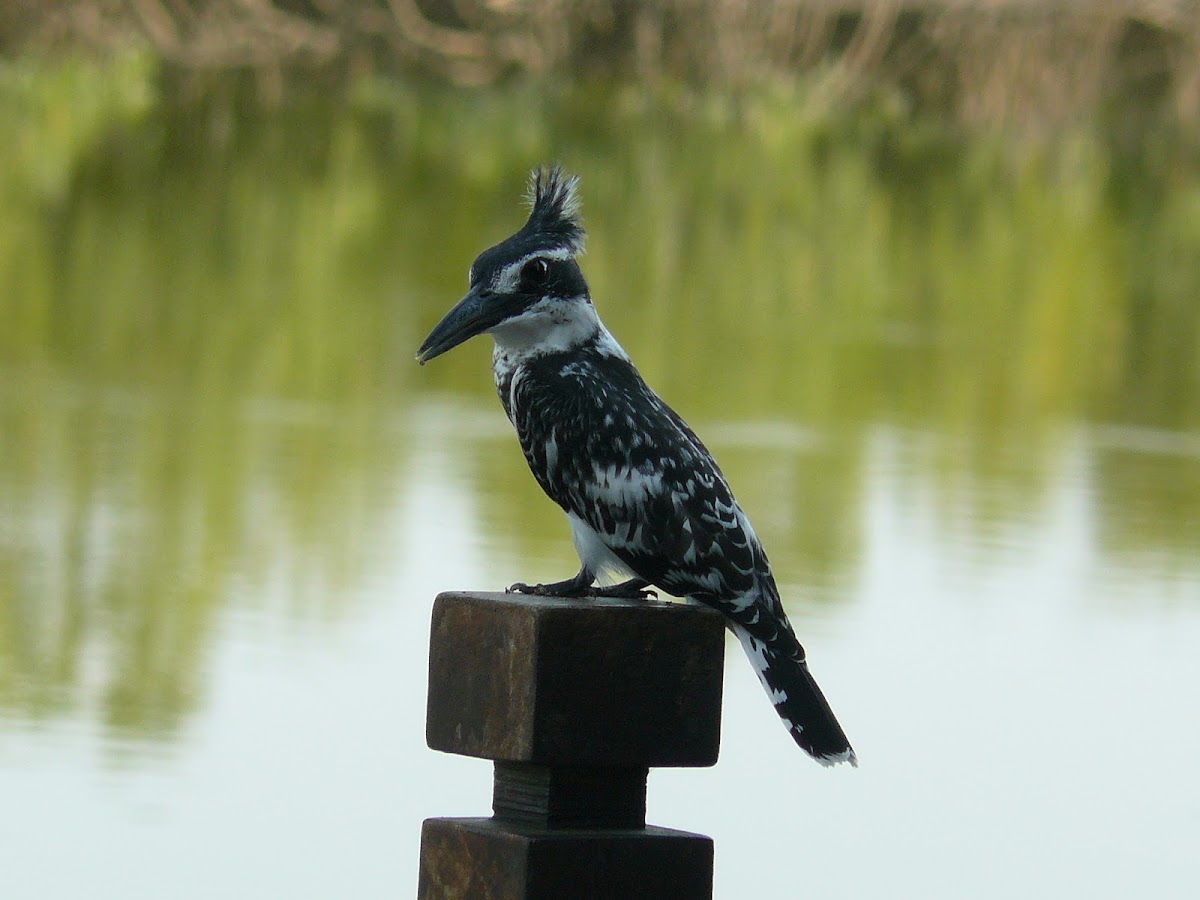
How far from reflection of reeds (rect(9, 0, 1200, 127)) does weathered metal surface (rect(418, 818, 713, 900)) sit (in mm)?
25468

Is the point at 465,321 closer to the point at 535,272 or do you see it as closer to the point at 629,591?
the point at 535,272

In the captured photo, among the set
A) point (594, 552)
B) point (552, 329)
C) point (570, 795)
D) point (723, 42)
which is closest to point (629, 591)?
point (594, 552)

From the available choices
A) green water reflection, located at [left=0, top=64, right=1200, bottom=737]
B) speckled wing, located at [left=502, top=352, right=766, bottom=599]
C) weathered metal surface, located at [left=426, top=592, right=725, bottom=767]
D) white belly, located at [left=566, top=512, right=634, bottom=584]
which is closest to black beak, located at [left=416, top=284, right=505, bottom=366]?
speckled wing, located at [left=502, top=352, right=766, bottom=599]

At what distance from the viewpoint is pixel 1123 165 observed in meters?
29.5

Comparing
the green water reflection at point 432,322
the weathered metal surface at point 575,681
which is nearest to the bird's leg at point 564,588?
the weathered metal surface at point 575,681

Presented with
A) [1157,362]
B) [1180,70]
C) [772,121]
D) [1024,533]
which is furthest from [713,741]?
[1180,70]

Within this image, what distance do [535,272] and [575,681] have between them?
0.79 meters

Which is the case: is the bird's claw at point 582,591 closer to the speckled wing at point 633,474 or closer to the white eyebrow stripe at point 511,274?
the speckled wing at point 633,474

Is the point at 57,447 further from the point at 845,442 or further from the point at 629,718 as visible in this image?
the point at 629,718

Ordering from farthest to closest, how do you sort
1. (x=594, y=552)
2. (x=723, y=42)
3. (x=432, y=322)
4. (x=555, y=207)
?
(x=723, y=42) → (x=432, y=322) → (x=555, y=207) → (x=594, y=552)

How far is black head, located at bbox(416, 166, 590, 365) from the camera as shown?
12.1ft

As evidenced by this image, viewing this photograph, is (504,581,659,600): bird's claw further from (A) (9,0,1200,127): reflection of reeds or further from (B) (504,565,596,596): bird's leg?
(A) (9,0,1200,127): reflection of reeds

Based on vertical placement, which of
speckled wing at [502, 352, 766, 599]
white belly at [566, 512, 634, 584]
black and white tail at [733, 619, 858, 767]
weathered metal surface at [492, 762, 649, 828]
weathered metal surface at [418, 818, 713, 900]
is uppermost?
speckled wing at [502, 352, 766, 599]

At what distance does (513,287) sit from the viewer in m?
3.77
